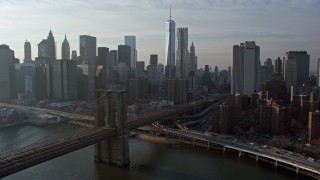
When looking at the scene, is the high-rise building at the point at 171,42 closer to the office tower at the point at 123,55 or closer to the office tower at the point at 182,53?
the office tower at the point at 182,53

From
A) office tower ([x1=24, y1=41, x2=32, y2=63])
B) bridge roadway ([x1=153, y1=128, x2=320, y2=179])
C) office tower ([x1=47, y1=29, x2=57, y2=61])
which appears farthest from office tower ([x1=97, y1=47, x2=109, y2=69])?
bridge roadway ([x1=153, y1=128, x2=320, y2=179])

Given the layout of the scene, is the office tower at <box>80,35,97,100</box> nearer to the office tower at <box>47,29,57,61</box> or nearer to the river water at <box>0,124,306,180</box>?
the office tower at <box>47,29,57,61</box>

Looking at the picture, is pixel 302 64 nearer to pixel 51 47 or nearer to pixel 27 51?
pixel 51 47

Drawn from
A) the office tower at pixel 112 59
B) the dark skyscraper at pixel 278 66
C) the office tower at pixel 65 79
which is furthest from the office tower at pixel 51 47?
the dark skyscraper at pixel 278 66

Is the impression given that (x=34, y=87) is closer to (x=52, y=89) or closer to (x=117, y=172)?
(x=52, y=89)

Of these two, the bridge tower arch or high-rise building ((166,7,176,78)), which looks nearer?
the bridge tower arch

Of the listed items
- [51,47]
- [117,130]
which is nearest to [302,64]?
[51,47]
